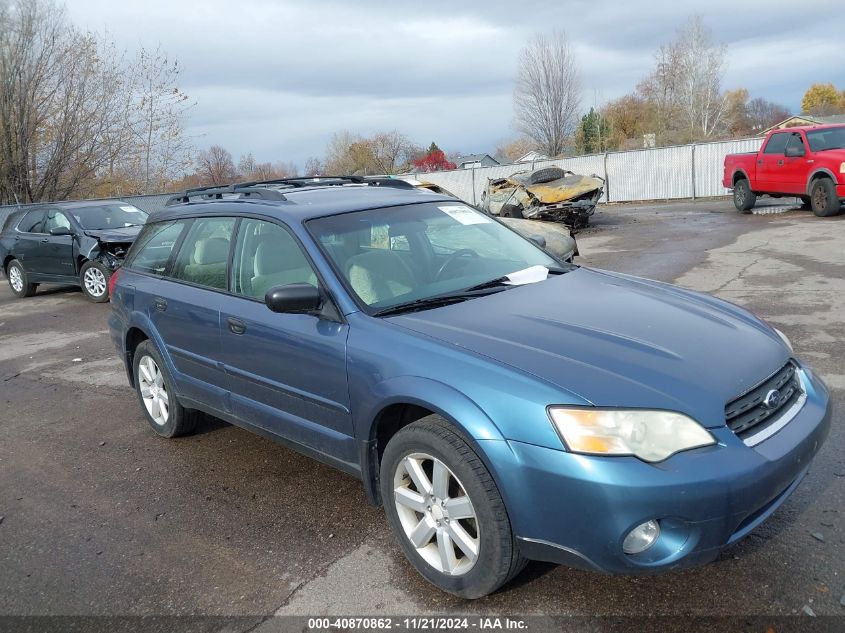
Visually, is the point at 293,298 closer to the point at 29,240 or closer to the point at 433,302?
the point at 433,302

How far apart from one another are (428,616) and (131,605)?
4.43ft

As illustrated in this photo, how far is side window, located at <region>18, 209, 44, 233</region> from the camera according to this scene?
42.0 ft

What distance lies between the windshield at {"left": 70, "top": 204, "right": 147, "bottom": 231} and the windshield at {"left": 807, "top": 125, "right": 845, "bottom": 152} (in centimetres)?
1339

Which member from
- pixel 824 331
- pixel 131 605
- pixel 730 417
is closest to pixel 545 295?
pixel 730 417

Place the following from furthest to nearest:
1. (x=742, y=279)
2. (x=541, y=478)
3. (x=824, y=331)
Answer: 1. (x=742, y=279)
2. (x=824, y=331)
3. (x=541, y=478)

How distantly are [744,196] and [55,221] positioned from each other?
15.2m

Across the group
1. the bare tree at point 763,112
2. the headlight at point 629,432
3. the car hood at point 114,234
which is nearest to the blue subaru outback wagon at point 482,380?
the headlight at point 629,432

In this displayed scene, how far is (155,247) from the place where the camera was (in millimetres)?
5051

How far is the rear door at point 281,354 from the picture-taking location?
3.36 metres

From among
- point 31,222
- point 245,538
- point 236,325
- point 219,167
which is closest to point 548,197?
point 31,222

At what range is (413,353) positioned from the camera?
2.97m

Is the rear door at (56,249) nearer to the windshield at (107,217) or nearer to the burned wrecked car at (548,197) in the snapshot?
the windshield at (107,217)

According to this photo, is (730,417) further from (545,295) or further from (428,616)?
(428,616)

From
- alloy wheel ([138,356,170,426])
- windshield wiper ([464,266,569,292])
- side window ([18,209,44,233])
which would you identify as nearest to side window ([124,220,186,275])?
alloy wheel ([138,356,170,426])
